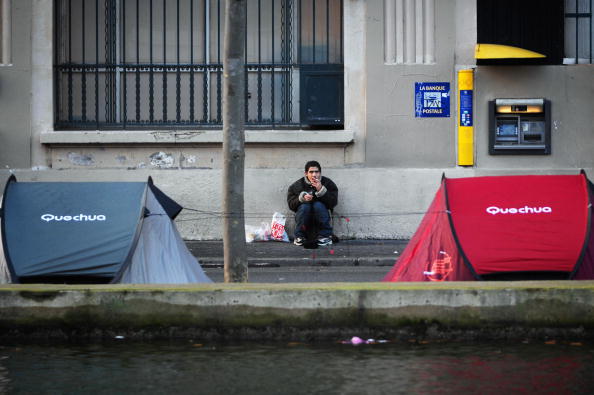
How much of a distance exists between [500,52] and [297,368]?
9.67 metres

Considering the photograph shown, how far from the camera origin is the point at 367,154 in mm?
15727

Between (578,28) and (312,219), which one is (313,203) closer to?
(312,219)

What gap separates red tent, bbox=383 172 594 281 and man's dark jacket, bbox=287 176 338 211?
17.5 ft

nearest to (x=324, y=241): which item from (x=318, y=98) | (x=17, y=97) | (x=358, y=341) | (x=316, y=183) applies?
(x=316, y=183)

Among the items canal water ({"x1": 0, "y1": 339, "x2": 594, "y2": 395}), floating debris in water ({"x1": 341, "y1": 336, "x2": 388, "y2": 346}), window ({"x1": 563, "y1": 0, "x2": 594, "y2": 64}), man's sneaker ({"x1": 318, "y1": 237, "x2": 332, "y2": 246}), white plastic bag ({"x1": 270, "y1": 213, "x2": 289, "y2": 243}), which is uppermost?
window ({"x1": 563, "y1": 0, "x2": 594, "y2": 64})

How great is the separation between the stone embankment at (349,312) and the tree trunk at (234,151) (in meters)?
2.21

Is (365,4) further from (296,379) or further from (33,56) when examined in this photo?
(296,379)

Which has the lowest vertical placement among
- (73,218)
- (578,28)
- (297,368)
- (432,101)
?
(297,368)

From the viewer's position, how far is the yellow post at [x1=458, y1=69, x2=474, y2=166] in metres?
15.6

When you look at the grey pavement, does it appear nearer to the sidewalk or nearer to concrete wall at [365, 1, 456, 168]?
the sidewalk

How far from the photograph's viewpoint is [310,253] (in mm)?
14273

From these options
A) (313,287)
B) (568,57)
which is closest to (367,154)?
(568,57)

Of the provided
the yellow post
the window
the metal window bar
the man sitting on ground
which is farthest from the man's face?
the window

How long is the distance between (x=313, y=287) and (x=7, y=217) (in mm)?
3435
